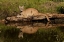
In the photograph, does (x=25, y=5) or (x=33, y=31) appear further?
(x=25, y=5)

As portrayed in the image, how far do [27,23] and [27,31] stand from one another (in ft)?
9.05

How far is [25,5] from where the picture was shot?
23859 millimetres

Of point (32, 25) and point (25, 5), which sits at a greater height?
point (25, 5)

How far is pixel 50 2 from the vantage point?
24.7 m

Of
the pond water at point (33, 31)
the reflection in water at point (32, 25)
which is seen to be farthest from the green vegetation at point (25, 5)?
the reflection in water at point (32, 25)

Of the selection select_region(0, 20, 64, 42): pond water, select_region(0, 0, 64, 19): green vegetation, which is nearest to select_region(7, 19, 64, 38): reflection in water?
select_region(0, 20, 64, 42): pond water

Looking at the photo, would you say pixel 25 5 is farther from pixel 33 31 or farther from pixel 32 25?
pixel 33 31

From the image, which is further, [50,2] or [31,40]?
[50,2]

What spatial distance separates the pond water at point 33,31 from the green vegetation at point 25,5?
5.01 ft

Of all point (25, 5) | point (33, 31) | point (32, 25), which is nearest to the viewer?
point (33, 31)

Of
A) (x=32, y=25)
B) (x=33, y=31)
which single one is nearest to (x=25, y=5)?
(x=32, y=25)

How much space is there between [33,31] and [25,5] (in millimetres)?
4998

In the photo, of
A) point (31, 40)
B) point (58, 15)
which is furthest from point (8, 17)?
point (31, 40)

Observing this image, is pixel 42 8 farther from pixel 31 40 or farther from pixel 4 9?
pixel 31 40
